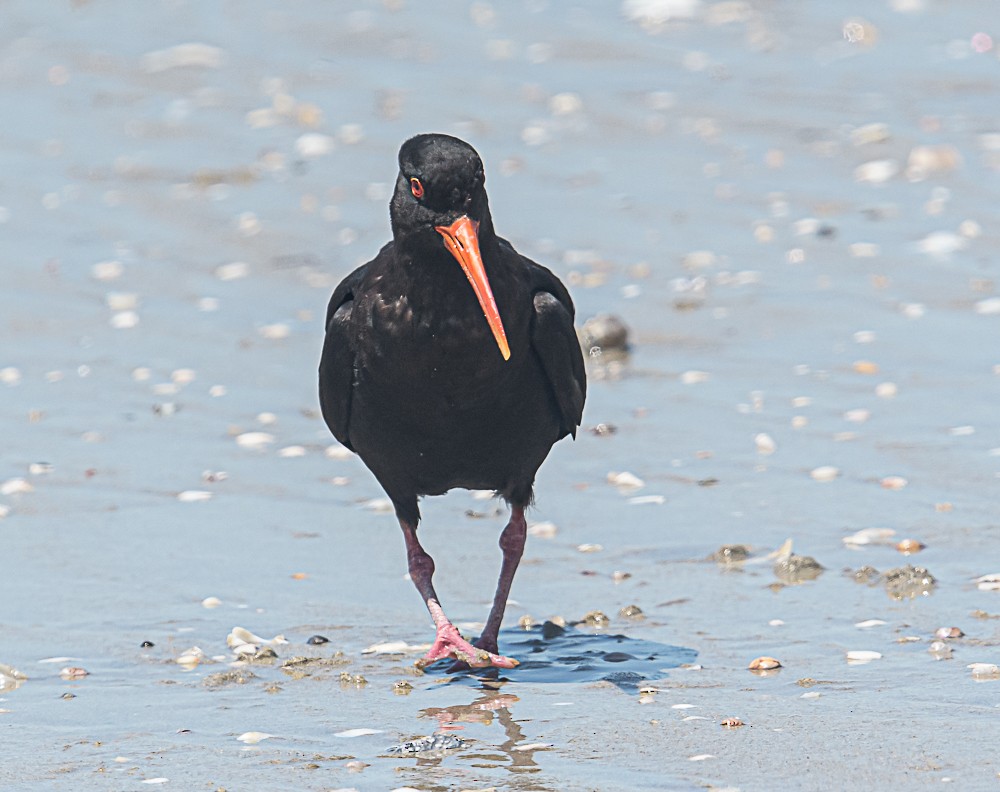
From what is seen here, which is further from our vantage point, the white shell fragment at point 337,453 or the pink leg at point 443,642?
the white shell fragment at point 337,453

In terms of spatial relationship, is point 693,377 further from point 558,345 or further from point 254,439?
point 558,345

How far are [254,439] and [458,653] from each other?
269cm

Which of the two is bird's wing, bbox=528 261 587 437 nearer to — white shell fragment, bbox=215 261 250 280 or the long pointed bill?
the long pointed bill

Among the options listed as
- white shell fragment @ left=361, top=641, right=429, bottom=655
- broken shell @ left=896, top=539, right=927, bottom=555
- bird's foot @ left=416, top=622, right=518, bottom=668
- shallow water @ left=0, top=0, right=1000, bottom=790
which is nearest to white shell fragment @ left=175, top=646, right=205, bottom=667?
shallow water @ left=0, top=0, right=1000, bottom=790

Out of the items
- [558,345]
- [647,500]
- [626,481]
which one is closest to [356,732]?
[558,345]

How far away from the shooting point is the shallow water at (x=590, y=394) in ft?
14.2

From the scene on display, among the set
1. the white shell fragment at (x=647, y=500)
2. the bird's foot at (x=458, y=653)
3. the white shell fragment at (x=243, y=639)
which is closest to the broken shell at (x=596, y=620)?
the bird's foot at (x=458, y=653)

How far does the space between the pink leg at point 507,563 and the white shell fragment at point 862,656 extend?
1093mm

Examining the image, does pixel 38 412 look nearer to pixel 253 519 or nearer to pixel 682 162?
pixel 253 519

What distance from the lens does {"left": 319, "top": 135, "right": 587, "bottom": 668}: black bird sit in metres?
4.68

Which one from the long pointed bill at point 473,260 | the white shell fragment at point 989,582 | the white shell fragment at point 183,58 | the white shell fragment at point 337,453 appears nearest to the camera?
the long pointed bill at point 473,260

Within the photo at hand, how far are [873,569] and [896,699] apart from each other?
4.01 feet

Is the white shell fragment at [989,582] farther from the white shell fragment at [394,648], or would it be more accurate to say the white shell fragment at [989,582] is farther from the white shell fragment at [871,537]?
the white shell fragment at [394,648]

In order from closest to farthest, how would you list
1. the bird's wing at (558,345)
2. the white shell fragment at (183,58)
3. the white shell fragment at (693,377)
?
the bird's wing at (558,345) < the white shell fragment at (693,377) < the white shell fragment at (183,58)
